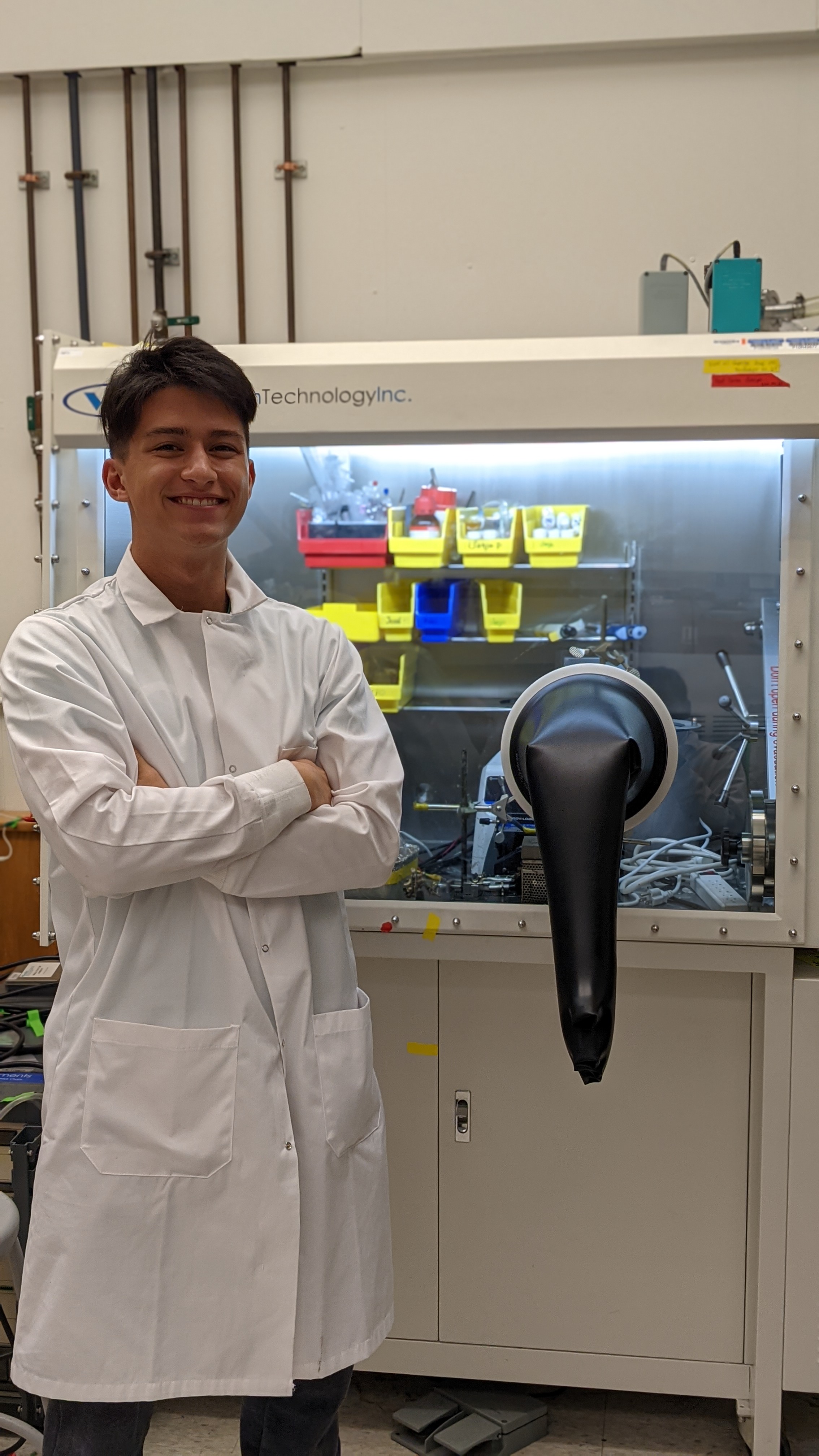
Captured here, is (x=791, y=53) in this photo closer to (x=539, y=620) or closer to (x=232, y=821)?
(x=539, y=620)

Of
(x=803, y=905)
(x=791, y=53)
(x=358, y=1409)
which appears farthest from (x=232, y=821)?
(x=791, y=53)

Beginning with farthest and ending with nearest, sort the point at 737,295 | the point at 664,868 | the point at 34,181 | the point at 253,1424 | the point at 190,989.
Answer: the point at 34,181 → the point at 664,868 → the point at 737,295 → the point at 253,1424 → the point at 190,989

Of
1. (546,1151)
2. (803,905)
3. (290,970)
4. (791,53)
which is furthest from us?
(791,53)

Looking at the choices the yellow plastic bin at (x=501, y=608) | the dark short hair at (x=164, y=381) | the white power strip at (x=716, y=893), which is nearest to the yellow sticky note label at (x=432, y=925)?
the white power strip at (x=716, y=893)

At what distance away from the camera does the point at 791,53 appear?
2.68 meters

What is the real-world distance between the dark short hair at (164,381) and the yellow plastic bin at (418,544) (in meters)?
0.74

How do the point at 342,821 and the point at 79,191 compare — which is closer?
the point at 342,821

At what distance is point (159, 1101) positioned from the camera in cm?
145

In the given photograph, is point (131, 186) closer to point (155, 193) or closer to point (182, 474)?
point (155, 193)

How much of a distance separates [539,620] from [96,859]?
3.99ft

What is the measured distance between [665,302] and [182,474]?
3.36ft

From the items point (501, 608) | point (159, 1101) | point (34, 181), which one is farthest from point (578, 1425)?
point (34, 181)

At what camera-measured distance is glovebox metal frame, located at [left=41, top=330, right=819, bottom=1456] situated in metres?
1.90

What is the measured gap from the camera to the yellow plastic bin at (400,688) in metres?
2.35
